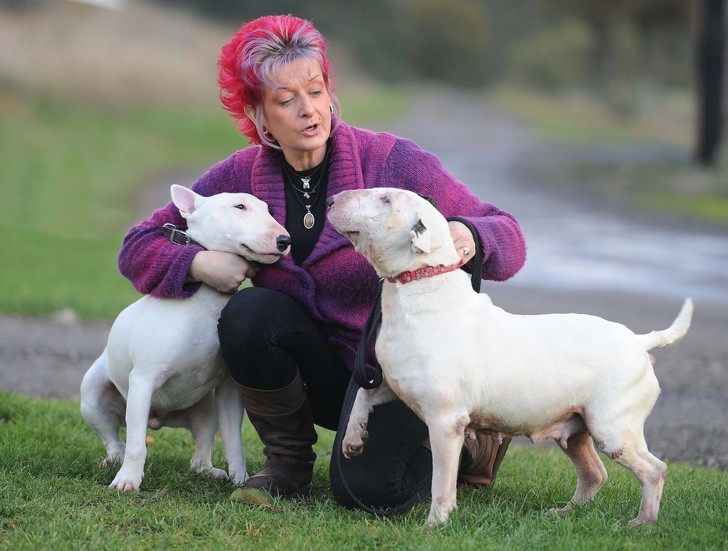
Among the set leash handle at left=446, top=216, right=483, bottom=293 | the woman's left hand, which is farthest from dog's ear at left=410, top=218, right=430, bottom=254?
leash handle at left=446, top=216, right=483, bottom=293

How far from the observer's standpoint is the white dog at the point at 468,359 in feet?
11.2

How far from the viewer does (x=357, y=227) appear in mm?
3453

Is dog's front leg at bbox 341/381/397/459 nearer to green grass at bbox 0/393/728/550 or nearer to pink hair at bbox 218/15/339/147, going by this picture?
green grass at bbox 0/393/728/550

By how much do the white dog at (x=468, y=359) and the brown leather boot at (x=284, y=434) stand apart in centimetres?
71

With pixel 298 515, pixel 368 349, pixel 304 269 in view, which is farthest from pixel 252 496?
pixel 304 269

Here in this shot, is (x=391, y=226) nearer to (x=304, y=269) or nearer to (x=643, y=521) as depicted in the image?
(x=304, y=269)

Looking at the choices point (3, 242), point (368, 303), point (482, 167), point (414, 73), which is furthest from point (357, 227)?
point (414, 73)

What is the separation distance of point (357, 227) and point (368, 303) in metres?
0.75

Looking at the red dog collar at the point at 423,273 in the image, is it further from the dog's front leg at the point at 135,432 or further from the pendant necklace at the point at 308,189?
the dog's front leg at the point at 135,432

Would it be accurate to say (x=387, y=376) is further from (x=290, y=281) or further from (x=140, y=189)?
(x=140, y=189)

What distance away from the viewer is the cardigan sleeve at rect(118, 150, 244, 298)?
13.2 feet

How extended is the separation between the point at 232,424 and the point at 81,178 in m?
12.8

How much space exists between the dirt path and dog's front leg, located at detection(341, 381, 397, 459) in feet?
6.98

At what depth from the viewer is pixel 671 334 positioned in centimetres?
357
